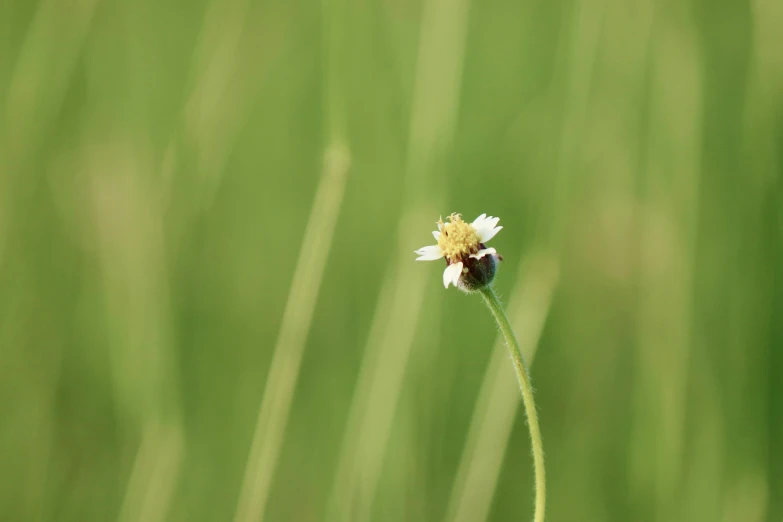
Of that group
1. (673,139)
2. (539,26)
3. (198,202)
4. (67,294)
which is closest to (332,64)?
(198,202)

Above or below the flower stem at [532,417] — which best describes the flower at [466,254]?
above

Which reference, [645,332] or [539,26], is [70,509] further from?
[539,26]

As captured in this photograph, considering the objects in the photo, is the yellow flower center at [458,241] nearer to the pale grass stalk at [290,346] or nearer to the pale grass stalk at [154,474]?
the pale grass stalk at [290,346]

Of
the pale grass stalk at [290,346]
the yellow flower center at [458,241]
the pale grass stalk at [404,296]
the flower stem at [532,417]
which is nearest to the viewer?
the flower stem at [532,417]

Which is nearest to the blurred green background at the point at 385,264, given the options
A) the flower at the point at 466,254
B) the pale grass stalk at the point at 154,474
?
the pale grass stalk at the point at 154,474

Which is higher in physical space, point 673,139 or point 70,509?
point 673,139

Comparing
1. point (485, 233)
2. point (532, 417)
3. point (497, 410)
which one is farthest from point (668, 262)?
point (532, 417)
